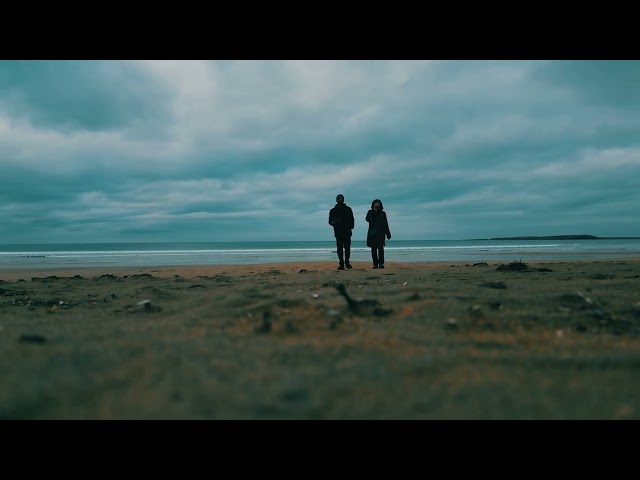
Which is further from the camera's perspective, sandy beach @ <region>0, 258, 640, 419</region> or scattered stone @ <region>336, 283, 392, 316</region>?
scattered stone @ <region>336, 283, 392, 316</region>

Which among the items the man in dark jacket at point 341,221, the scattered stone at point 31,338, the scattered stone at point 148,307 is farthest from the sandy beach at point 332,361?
the man in dark jacket at point 341,221

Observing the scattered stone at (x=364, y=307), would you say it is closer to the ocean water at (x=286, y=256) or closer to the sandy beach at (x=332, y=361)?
the sandy beach at (x=332, y=361)

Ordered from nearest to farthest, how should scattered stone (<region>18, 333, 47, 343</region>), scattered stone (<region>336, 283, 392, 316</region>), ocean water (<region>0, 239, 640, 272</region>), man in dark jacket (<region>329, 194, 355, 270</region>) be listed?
scattered stone (<region>18, 333, 47, 343</region>), scattered stone (<region>336, 283, 392, 316</region>), man in dark jacket (<region>329, 194, 355, 270</region>), ocean water (<region>0, 239, 640, 272</region>)

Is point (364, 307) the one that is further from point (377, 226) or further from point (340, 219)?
point (377, 226)

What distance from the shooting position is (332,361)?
70.0 inches

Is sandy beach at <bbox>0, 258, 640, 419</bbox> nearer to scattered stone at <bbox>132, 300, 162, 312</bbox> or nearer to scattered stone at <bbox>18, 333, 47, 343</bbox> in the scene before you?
scattered stone at <bbox>18, 333, 47, 343</bbox>

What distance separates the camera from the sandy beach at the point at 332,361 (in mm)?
1334

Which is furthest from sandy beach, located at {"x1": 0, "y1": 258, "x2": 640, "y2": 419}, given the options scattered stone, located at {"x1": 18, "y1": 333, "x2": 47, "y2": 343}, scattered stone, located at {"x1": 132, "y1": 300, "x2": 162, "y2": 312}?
scattered stone, located at {"x1": 132, "y1": 300, "x2": 162, "y2": 312}

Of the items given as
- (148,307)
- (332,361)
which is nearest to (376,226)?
(148,307)

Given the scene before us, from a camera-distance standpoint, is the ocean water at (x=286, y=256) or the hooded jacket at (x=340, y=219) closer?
the hooded jacket at (x=340, y=219)

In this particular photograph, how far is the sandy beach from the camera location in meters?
1.33

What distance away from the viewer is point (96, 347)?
1976 mm
